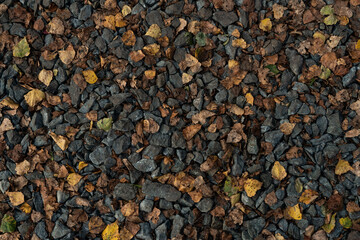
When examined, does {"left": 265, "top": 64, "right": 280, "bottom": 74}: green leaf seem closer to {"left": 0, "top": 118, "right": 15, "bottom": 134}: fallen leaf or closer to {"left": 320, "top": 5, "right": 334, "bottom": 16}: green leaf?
{"left": 320, "top": 5, "right": 334, "bottom": 16}: green leaf

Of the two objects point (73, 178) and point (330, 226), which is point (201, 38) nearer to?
point (73, 178)

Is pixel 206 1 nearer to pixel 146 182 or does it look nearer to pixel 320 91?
pixel 320 91

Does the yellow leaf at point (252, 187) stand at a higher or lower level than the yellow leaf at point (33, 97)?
lower

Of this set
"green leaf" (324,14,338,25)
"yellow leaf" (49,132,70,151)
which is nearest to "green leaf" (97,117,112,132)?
"yellow leaf" (49,132,70,151)

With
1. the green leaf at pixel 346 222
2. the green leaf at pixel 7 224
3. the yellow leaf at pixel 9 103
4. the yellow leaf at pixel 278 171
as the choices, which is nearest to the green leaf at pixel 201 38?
the yellow leaf at pixel 278 171

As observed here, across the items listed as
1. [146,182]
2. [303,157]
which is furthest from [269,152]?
[146,182]

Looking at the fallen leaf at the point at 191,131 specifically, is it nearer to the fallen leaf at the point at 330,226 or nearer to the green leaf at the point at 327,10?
the fallen leaf at the point at 330,226
